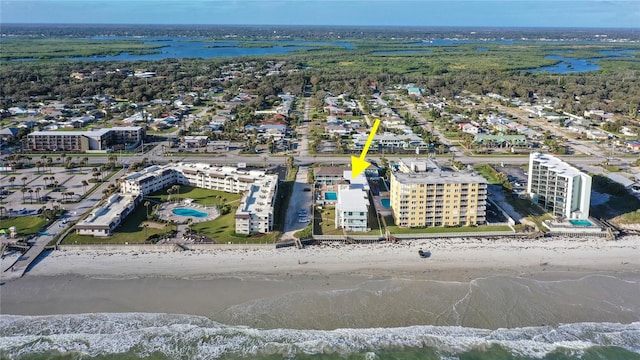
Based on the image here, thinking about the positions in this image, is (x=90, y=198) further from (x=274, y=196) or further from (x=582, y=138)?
(x=582, y=138)

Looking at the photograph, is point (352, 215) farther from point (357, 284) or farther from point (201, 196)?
point (201, 196)

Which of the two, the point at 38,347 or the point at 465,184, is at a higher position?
the point at 465,184

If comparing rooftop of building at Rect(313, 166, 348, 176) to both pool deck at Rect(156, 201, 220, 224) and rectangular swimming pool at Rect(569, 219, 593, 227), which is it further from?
rectangular swimming pool at Rect(569, 219, 593, 227)

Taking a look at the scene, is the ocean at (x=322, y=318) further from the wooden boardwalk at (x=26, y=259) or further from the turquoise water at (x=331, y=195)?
the turquoise water at (x=331, y=195)

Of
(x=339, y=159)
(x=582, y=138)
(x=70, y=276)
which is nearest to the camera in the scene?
(x=70, y=276)

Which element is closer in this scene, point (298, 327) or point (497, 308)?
point (298, 327)

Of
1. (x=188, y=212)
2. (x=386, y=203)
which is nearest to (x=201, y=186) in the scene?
(x=188, y=212)

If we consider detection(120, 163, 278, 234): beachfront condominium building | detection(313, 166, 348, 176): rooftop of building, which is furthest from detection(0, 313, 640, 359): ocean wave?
detection(313, 166, 348, 176): rooftop of building

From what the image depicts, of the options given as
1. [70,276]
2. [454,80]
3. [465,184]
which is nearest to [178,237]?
[70,276]

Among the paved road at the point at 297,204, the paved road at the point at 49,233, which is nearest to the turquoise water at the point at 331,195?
the paved road at the point at 297,204
